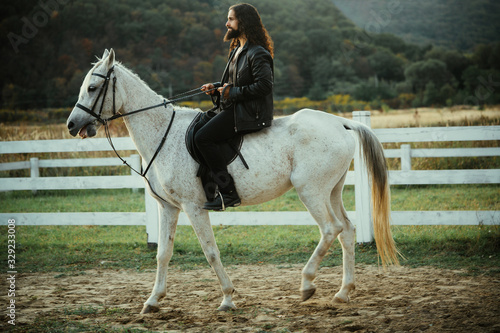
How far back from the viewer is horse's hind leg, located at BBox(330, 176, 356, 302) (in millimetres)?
4639

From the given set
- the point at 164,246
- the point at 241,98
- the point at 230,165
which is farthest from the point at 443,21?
the point at 164,246

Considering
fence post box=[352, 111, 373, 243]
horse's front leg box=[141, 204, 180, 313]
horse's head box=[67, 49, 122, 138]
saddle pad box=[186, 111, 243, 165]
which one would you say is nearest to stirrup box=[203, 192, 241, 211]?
saddle pad box=[186, 111, 243, 165]

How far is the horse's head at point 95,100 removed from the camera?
14.6ft

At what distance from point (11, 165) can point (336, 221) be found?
1048 cm

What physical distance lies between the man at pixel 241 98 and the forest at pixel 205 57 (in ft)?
137

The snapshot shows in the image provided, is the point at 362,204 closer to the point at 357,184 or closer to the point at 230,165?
the point at 357,184

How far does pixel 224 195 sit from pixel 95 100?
1.62 metres

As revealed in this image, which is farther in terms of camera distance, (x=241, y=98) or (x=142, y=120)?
(x=142, y=120)

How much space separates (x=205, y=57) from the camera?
53.8 metres

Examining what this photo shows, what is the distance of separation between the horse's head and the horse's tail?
2.50 meters

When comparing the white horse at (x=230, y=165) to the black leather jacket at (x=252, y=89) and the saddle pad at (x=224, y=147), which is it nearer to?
the saddle pad at (x=224, y=147)

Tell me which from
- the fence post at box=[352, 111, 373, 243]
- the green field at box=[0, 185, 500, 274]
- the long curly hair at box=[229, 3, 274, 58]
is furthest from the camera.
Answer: the fence post at box=[352, 111, 373, 243]

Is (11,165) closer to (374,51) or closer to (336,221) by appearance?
(336,221)

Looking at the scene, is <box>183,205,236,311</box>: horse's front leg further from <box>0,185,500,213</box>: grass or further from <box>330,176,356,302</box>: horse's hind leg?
<box>0,185,500,213</box>: grass
